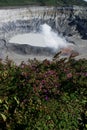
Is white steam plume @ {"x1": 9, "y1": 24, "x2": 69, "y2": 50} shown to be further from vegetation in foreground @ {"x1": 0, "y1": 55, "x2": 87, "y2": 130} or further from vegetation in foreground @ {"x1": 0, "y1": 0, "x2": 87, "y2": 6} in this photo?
vegetation in foreground @ {"x1": 0, "y1": 55, "x2": 87, "y2": 130}

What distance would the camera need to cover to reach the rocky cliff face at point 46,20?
9106 cm

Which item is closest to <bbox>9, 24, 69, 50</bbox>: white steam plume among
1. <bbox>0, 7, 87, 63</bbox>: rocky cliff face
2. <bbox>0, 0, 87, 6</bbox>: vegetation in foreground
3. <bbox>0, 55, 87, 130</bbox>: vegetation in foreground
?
<bbox>0, 7, 87, 63</bbox>: rocky cliff face

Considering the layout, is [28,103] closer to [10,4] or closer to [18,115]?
[18,115]

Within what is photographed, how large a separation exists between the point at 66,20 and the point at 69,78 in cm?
9087

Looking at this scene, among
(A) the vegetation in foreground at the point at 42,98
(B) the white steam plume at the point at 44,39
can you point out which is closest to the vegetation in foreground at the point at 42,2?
(B) the white steam plume at the point at 44,39

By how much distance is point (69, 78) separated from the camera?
1352 centimetres

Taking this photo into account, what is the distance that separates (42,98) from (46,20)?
92385 mm

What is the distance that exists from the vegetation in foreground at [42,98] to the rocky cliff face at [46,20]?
7222 cm

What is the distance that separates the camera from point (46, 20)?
103938 millimetres

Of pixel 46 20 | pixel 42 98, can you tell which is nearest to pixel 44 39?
pixel 46 20

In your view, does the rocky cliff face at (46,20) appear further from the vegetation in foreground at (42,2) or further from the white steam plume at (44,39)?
the vegetation in foreground at (42,2)

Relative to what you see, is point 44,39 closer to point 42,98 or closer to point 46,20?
point 46,20

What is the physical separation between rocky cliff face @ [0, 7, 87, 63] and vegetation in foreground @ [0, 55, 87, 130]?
72.2m

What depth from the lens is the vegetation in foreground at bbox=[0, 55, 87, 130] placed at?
38.7 ft
